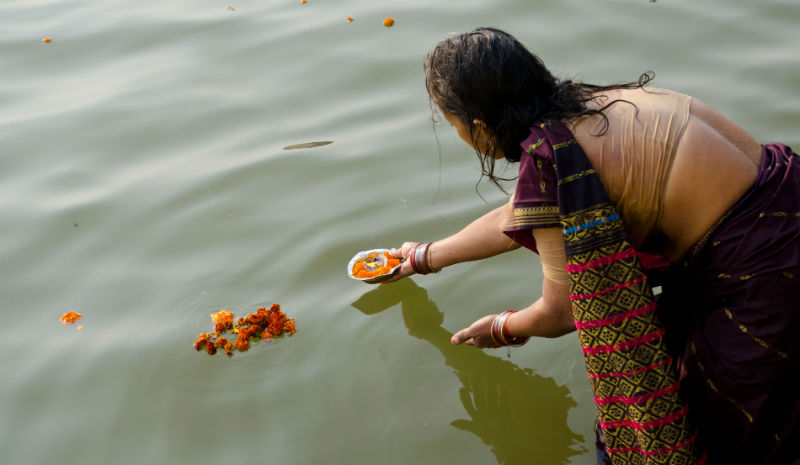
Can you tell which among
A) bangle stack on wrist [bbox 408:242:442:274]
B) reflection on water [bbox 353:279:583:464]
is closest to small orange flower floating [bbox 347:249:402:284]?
bangle stack on wrist [bbox 408:242:442:274]

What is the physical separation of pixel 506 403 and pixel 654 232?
41.8 inches

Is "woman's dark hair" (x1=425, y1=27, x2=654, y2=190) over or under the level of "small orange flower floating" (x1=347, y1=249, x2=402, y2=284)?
over

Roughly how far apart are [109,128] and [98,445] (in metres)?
2.48

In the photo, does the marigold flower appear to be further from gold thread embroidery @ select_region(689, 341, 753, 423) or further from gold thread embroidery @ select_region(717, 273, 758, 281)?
gold thread embroidery @ select_region(717, 273, 758, 281)

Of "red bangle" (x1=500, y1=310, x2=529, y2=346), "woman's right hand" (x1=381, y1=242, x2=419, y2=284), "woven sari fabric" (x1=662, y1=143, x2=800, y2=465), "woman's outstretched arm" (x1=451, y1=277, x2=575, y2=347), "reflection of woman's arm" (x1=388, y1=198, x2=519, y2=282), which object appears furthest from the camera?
"woman's right hand" (x1=381, y1=242, x2=419, y2=284)

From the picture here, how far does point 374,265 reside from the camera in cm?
348

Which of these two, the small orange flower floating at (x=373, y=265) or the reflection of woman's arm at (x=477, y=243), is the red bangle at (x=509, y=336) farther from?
the small orange flower floating at (x=373, y=265)

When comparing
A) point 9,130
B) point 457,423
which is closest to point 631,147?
point 457,423

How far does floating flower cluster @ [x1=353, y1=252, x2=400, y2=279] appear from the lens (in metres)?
3.38

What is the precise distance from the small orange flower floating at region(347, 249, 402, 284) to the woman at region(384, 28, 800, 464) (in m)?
1.19

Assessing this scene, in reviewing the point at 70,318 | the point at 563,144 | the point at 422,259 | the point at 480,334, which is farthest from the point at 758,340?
the point at 70,318

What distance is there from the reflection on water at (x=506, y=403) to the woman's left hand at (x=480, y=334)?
0.32m

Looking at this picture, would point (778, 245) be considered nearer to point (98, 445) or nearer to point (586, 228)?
point (586, 228)

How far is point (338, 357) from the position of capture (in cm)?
321
